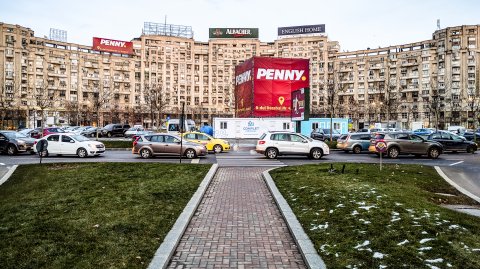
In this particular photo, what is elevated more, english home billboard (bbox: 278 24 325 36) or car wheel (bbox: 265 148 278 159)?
english home billboard (bbox: 278 24 325 36)

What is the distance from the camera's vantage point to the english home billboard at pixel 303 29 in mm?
110750

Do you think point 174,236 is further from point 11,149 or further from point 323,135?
point 323,135

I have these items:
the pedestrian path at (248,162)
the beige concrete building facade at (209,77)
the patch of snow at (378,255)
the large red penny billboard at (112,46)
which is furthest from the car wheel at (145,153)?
the large red penny billboard at (112,46)

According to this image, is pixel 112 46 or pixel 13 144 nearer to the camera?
pixel 13 144

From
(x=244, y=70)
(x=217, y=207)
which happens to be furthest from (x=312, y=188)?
(x=244, y=70)

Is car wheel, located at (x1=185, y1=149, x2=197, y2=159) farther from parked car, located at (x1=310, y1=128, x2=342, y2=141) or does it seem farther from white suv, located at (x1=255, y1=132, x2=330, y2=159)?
parked car, located at (x1=310, y1=128, x2=342, y2=141)

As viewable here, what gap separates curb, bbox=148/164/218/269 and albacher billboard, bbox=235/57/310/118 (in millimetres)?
30102

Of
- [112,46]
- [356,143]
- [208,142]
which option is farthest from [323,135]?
[112,46]

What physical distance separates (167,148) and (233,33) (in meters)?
92.2

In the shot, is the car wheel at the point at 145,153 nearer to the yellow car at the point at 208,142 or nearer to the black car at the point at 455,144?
the yellow car at the point at 208,142

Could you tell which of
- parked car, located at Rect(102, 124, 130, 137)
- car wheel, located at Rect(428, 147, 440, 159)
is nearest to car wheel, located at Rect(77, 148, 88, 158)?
car wheel, located at Rect(428, 147, 440, 159)

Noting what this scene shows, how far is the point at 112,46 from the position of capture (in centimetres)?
10131

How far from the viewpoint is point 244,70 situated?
4344 centimetres

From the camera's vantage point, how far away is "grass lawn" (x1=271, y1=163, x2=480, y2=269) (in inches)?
215
